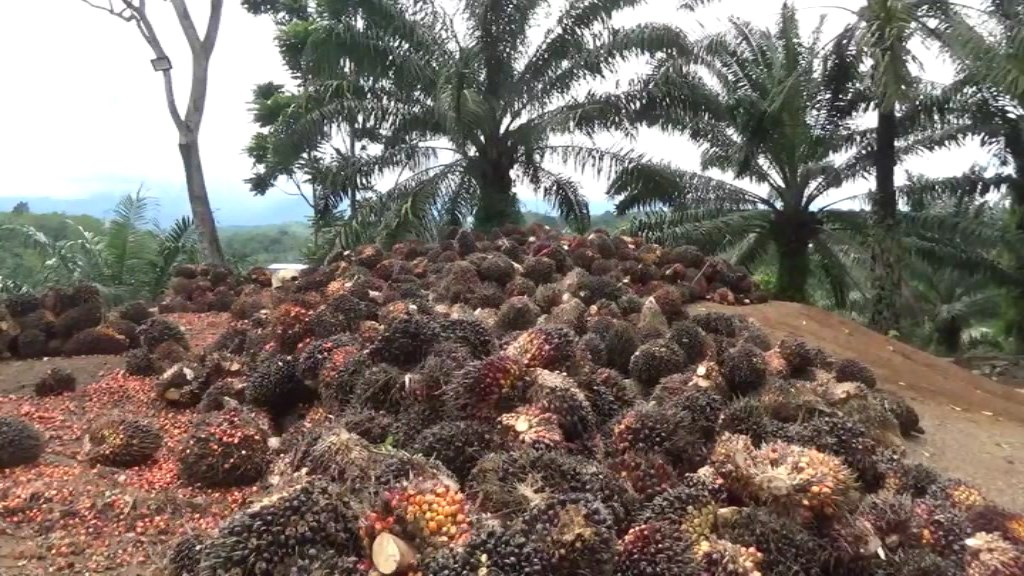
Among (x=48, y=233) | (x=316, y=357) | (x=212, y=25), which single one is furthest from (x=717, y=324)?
(x=48, y=233)

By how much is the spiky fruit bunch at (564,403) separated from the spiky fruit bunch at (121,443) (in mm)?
1877

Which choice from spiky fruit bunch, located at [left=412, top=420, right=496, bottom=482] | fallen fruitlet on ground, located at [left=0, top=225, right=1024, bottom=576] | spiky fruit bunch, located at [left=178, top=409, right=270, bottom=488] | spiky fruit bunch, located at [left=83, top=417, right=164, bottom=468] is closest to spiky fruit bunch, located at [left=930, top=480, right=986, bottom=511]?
fallen fruitlet on ground, located at [left=0, top=225, right=1024, bottom=576]

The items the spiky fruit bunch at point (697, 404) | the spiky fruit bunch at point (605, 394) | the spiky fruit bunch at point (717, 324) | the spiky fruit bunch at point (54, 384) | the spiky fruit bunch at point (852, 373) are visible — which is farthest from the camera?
the spiky fruit bunch at point (717, 324)

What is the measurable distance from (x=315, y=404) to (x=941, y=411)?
498cm

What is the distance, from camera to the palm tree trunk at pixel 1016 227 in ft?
50.4

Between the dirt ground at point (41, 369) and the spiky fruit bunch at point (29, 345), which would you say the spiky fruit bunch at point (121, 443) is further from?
the spiky fruit bunch at point (29, 345)

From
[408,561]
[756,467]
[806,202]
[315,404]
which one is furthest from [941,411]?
[806,202]

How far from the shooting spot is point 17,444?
3963 millimetres

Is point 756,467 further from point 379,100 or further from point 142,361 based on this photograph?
point 379,100

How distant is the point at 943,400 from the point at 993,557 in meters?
5.53

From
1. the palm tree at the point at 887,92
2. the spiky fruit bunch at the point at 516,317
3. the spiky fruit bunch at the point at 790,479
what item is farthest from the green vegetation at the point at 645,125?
the spiky fruit bunch at the point at 790,479

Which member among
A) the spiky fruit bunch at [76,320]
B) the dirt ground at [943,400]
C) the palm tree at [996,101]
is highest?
the palm tree at [996,101]

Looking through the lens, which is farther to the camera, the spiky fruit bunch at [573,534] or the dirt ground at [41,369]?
the dirt ground at [41,369]

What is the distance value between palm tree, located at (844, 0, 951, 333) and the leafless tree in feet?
35.0
